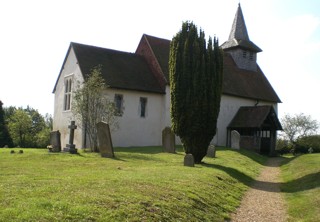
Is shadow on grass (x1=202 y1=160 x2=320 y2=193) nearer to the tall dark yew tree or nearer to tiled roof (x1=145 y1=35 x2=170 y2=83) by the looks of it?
the tall dark yew tree

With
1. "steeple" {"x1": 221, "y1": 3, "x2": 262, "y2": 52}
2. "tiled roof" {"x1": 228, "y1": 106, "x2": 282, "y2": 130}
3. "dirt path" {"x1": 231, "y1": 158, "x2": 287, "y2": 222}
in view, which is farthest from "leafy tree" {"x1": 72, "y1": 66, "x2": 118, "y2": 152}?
"steeple" {"x1": 221, "y1": 3, "x2": 262, "y2": 52}

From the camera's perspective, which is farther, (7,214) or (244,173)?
(244,173)

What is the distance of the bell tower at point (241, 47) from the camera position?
43.9 meters

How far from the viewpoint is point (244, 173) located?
19.3 meters

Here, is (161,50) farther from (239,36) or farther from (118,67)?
(239,36)

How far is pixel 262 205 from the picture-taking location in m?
12.4

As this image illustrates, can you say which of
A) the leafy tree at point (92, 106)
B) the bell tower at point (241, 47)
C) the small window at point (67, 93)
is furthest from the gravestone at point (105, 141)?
the bell tower at point (241, 47)

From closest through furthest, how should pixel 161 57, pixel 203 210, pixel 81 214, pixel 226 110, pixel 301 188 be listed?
1. pixel 81 214
2. pixel 203 210
3. pixel 301 188
4. pixel 161 57
5. pixel 226 110

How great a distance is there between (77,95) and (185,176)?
13.8 meters

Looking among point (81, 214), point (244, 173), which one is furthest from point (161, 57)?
point (81, 214)

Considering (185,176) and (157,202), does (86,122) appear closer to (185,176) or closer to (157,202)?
(185,176)

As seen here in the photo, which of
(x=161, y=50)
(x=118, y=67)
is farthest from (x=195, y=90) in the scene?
(x=161, y=50)

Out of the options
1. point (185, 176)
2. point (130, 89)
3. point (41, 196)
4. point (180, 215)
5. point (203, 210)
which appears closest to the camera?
point (41, 196)

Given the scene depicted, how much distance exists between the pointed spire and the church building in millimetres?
6296
